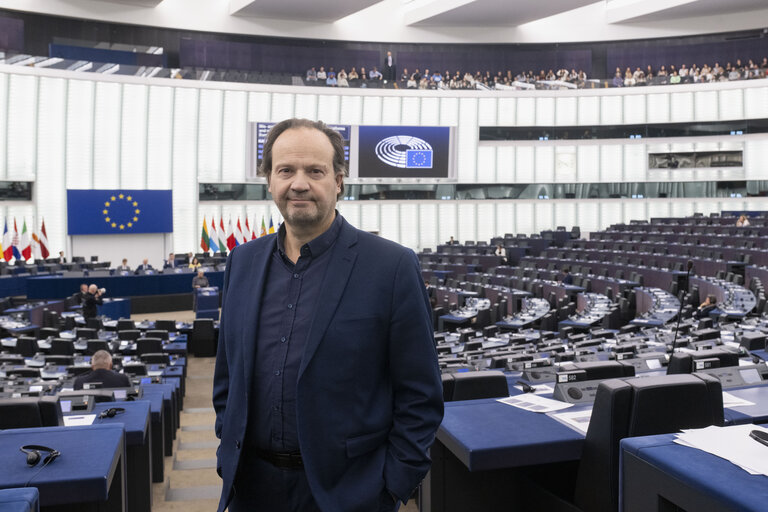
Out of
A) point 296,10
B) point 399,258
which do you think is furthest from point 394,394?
point 296,10

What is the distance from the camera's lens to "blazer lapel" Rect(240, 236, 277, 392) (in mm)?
2031

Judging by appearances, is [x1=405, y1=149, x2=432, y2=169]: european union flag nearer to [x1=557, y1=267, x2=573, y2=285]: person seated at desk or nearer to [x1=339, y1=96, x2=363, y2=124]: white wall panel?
[x1=339, y1=96, x2=363, y2=124]: white wall panel

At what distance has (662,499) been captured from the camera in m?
1.78

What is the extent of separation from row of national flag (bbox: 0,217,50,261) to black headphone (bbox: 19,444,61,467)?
2220cm

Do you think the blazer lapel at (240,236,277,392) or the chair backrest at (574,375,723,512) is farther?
the chair backrest at (574,375,723,512)

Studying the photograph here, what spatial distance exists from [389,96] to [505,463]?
28.0 metres

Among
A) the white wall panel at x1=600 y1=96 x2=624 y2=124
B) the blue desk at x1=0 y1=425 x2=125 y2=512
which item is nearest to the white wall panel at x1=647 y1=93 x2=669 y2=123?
the white wall panel at x1=600 y1=96 x2=624 y2=124

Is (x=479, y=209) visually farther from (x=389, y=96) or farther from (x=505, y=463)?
(x=505, y=463)

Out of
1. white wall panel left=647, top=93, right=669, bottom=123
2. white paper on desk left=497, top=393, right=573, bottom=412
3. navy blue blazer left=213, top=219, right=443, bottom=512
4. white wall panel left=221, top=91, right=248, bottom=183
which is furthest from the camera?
white wall panel left=647, top=93, right=669, bottom=123

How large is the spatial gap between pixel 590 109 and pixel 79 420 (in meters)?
28.8

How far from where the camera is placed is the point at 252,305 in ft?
6.84

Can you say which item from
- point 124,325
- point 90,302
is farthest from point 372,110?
point 124,325

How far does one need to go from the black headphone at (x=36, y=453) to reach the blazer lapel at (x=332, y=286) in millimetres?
1069

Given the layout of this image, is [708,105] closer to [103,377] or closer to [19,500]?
[103,377]
